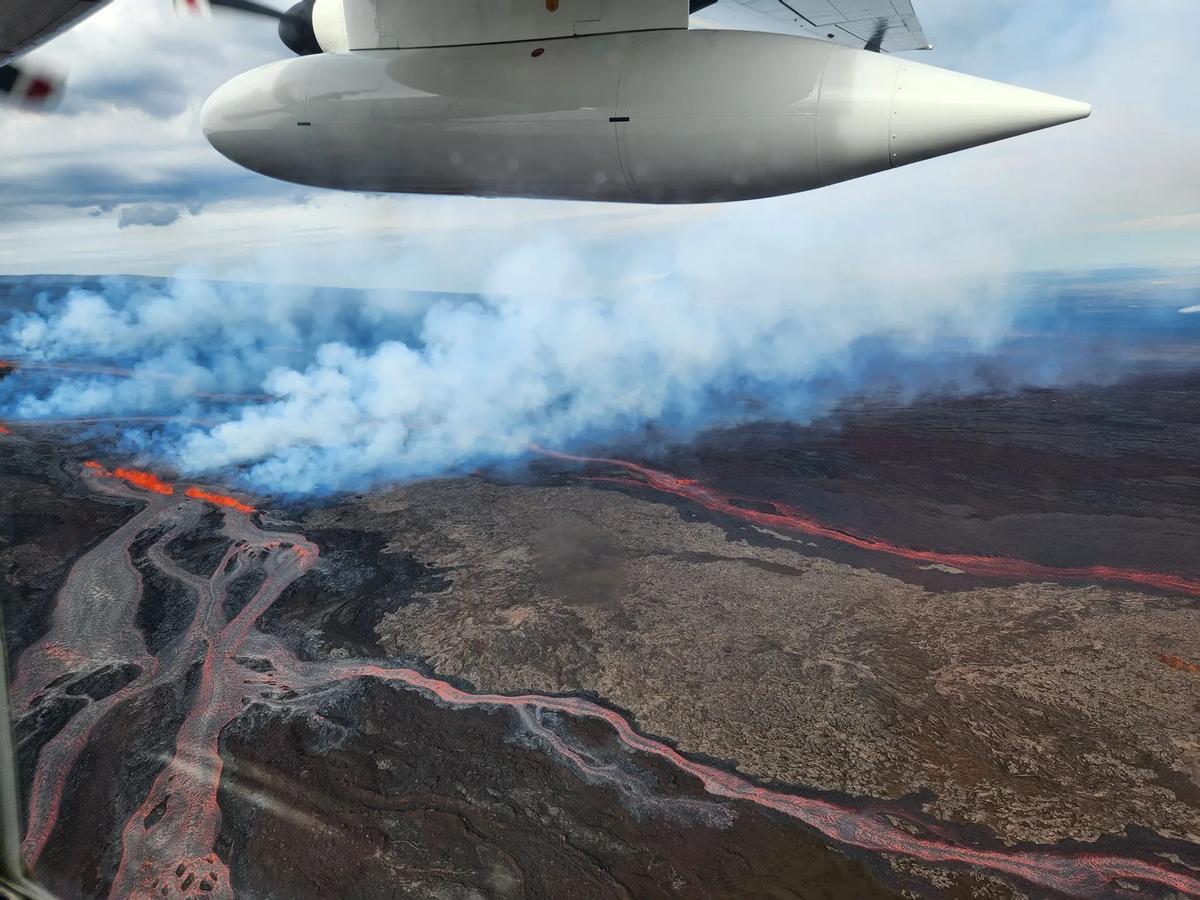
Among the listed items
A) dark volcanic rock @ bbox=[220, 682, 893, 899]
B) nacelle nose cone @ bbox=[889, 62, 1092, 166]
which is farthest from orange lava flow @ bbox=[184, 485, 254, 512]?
nacelle nose cone @ bbox=[889, 62, 1092, 166]

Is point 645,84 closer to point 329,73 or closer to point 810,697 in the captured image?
point 329,73

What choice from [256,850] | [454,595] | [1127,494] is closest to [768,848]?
[256,850]

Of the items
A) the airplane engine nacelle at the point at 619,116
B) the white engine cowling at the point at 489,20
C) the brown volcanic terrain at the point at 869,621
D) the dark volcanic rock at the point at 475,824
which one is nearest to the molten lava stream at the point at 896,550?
the brown volcanic terrain at the point at 869,621

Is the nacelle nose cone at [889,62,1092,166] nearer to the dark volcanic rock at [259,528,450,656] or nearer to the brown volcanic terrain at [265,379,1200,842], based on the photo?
the brown volcanic terrain at [265,379,1200,842]

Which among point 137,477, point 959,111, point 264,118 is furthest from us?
point 137,477

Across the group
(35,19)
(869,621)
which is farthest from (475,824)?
(35,19)

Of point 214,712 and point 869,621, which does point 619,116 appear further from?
point 869,621
